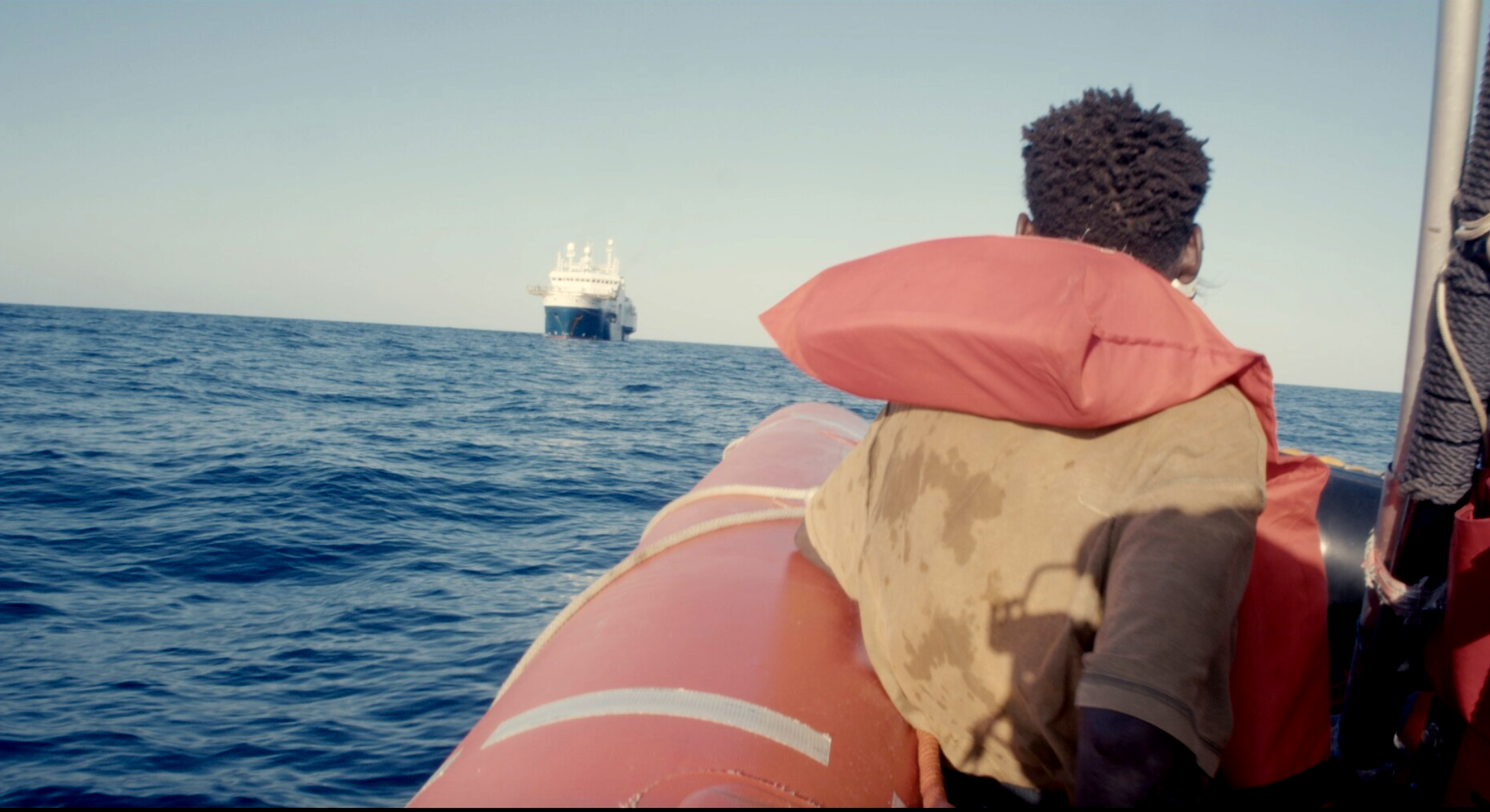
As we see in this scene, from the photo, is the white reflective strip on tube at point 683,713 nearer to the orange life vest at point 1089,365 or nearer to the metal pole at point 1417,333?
the orange life vest at point 1089,365

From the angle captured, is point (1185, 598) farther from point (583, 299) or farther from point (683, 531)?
point (583, 299)

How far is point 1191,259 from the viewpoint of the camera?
1.42 metres

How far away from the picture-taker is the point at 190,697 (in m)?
3.91

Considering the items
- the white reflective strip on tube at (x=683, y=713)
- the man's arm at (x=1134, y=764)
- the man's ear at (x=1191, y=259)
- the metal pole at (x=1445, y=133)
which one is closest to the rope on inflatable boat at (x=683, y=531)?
the white reflective strip on tube at (x=683, y=713)

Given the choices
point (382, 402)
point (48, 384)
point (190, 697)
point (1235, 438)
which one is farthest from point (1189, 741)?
point (48, 384)

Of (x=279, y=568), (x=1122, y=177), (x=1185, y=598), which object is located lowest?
(x=279, y=568)

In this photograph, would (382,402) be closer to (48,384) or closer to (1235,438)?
(48,384)

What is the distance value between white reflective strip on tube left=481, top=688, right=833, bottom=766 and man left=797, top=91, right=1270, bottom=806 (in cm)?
20

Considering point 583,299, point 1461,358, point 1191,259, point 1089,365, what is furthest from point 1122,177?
point 583,299

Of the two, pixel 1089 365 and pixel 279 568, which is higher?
pixel 1089 365

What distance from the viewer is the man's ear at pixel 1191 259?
141cm

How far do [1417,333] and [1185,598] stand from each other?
3.13 feet

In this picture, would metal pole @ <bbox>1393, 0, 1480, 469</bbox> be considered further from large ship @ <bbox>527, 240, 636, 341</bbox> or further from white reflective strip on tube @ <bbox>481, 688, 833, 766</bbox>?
large ship @ <bbox>527, 240, 636, 341</bbox>

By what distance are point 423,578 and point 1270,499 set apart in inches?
214
